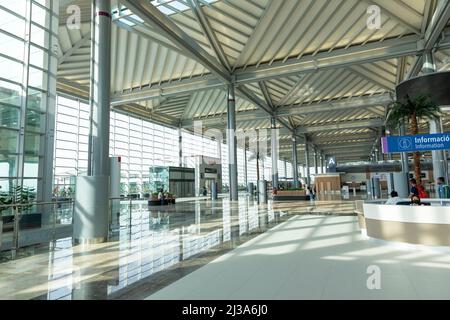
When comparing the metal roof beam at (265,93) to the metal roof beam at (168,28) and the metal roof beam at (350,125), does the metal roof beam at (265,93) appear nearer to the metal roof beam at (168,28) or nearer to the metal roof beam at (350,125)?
the metal roof beam at (168,28)

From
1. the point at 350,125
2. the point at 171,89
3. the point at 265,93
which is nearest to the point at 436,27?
the point at 265,93

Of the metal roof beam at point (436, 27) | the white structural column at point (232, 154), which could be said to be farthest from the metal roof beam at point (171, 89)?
the metal roof beam at point (436, 27)

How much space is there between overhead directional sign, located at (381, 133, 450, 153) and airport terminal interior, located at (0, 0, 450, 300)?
0.04 m

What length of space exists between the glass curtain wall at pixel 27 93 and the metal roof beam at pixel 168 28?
393cm

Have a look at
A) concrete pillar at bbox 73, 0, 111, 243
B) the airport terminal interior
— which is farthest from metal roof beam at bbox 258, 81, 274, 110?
concrete pillar at bbox 73, 0, 111, 243

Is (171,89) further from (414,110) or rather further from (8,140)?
(414,110)

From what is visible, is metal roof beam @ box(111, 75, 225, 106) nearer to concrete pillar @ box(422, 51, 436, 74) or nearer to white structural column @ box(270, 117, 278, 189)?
white structural column @ box(270, 117, 278, 189)

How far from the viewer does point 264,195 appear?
86.2 ft

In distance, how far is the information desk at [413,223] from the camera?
591 cm

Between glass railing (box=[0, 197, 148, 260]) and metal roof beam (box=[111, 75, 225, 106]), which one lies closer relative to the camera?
glass railing (box=[0, 197, 148, 260])

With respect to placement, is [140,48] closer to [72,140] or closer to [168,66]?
[168,66]

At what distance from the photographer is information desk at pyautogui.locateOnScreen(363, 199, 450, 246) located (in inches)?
233

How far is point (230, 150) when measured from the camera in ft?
82.9
